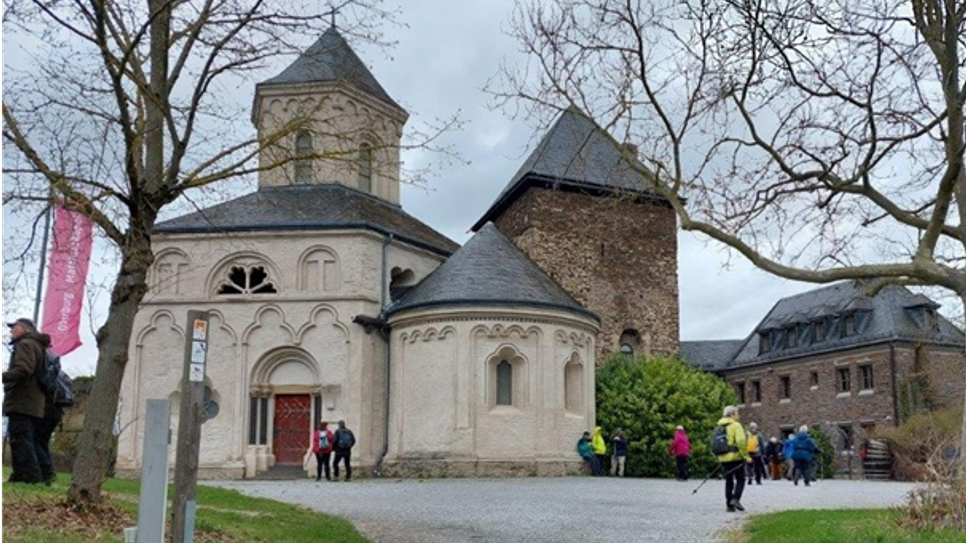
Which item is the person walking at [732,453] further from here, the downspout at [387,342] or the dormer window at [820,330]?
the dormer window at [820,330]

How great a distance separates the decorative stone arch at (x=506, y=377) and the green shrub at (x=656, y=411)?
4697mm

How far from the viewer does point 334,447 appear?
81.4ft

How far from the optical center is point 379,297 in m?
29.6

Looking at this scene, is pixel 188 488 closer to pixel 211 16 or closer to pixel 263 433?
pixel 211 16

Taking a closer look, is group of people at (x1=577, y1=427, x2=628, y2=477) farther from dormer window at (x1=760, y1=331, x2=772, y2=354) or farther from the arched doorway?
dormer window at (x1=760, y1=331, x2=772, y2=354)

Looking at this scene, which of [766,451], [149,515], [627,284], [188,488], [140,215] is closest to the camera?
[149,515]

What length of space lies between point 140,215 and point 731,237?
25.8 ft

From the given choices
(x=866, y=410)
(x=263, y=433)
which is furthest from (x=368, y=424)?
(x=866, y=410)

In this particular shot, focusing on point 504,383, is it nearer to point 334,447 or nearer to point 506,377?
point 506,377

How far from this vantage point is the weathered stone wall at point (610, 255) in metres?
35.4

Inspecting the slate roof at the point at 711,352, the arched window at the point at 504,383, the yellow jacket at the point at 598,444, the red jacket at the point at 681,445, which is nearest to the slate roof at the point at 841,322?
the slate roof at the point at 711,352

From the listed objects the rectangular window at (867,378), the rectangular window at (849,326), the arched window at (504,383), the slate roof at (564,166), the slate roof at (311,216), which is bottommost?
the arched window at (504,383)

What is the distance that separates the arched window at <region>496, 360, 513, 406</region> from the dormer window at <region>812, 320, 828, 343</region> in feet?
82.1

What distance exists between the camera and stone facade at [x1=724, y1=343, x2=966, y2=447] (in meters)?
41.6
